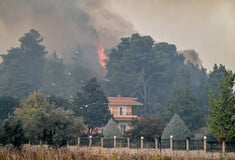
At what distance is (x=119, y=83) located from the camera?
8600 cm

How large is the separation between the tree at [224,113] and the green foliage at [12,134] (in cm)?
1603

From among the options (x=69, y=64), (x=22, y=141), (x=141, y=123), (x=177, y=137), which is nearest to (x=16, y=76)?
(x=69, y=64)

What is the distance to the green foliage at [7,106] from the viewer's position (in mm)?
58625

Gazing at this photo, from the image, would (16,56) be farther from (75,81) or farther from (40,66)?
(75,81)

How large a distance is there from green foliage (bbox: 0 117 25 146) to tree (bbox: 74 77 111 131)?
26293 millimetres

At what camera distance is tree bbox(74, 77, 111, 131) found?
58.8m

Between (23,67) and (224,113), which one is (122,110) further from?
(224,113)

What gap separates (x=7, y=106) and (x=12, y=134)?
28.7 meters

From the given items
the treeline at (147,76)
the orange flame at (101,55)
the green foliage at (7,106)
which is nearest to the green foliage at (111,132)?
the green foliage at (7,106)

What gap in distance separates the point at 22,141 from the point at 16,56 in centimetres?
6778

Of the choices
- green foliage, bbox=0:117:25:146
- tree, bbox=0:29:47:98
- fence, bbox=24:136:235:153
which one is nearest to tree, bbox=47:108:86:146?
fence, bbox=24:136:235:153

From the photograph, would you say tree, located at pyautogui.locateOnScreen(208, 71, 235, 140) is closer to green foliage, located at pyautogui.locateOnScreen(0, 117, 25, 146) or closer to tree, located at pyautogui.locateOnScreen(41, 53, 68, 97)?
green foliage, located at pyautogui.locateOnScreen(0, 117, 25, 146)

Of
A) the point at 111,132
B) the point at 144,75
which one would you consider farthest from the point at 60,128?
the point at 144,75

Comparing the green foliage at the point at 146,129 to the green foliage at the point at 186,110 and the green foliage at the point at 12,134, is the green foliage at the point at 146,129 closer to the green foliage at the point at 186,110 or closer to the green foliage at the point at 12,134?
the green foliage at the point at 186,110
